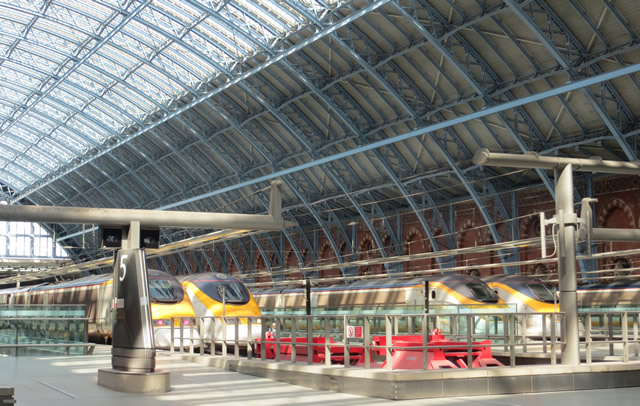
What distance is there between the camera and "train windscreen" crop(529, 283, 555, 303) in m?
33.6

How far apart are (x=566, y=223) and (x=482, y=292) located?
1550 cm

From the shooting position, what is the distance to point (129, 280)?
1487cm

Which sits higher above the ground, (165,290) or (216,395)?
(165,290)

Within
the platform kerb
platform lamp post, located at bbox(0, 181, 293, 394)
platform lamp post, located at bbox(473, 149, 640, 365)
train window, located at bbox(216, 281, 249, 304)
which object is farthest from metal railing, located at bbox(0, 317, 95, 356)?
platform lamp post, located at bbox(473, 149, 640, 365)

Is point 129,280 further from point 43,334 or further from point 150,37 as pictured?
point 150,37

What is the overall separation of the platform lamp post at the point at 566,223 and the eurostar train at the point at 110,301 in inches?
417

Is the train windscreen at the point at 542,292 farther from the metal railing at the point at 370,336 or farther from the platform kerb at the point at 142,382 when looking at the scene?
the platform kerb at the point at 142,382

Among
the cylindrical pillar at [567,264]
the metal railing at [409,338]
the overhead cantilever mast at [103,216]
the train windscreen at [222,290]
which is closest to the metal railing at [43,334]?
the metal railing at [409,338]

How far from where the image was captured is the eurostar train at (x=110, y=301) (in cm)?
2777

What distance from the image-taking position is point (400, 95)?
3756 cm

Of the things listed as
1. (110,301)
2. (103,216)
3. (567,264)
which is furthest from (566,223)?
(110,301)

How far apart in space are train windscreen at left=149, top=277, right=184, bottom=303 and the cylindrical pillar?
16.2 m

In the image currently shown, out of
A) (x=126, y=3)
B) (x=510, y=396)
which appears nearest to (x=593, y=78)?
(x=510, y=396)

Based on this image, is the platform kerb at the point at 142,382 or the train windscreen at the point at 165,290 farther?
the train windscreen at the point at 165,290
